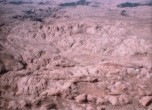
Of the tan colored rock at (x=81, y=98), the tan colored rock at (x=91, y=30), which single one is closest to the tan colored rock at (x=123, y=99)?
the tan colored rock at (x=81, y=98)

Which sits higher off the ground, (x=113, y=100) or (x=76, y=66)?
(x=76, y=66)

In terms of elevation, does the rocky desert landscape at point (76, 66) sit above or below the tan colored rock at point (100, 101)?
above

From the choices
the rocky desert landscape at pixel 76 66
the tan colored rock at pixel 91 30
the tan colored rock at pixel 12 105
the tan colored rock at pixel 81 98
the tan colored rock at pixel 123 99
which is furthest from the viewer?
the tan colored rock at pixel 91 30

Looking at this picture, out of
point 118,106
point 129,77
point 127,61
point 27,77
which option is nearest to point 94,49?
point 127,61

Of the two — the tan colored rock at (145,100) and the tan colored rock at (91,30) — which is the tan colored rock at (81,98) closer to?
the tan colored rock at (145,100)

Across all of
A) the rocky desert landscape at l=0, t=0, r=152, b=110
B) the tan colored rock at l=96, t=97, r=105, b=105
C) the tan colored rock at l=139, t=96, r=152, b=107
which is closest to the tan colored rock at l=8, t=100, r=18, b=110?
the rocky desert landscape at l=0, t=0, r=152, b=110

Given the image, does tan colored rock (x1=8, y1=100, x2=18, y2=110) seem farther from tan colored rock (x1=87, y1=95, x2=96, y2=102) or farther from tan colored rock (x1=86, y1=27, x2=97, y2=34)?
tan colored rock (x1=86, y1=27, x2=97, y2=34)

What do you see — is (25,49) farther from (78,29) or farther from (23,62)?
(78,29)

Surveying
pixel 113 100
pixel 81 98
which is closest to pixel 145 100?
pixel 113 100

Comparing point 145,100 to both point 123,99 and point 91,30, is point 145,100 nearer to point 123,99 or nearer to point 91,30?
point 123,99
